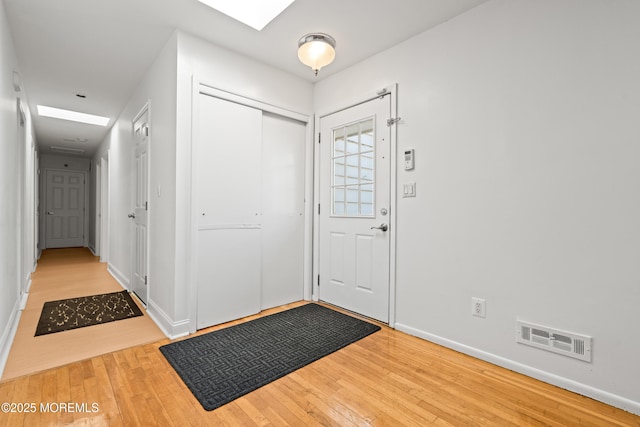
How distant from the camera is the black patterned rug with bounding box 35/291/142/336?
2609 millimetres

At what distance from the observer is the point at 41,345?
2.21 metres

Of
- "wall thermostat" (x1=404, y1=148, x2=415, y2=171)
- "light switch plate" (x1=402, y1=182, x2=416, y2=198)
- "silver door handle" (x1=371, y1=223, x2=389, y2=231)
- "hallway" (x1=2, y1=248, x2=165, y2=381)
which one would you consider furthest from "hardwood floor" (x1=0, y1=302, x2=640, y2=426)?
"wall thermostat" (x1=404, y1=148, x2=415, y2=171)

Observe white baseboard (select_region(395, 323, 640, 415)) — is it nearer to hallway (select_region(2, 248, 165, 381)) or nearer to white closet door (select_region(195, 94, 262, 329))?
white closet door (select_region(195, 94, 262, 329))

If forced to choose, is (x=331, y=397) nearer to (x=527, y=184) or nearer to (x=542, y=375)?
(x=542, y=375)

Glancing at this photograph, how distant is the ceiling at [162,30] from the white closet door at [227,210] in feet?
1.88

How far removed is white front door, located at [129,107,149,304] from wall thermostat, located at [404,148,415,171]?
2.50 m

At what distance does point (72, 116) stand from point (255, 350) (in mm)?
4926

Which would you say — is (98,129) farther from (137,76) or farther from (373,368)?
(373,368)

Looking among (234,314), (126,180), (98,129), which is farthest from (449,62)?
(98,129)

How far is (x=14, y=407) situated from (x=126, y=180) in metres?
3.05

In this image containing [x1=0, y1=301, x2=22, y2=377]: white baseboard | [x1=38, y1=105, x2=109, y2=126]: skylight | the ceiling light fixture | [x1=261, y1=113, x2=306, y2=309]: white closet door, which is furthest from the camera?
[x1=38, y1=105, x2=109, y2=126]: skylight

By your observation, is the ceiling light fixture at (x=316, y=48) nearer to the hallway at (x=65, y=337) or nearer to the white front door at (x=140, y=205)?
the white front door at (x=140, y=205)

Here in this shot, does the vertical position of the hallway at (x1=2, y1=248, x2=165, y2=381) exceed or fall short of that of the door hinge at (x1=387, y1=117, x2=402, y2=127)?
it falls short

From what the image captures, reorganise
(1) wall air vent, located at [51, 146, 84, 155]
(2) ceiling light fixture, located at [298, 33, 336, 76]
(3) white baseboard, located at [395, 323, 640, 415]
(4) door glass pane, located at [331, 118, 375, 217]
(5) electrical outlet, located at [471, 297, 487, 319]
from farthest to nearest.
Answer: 1. (1) wall air vent, located at [51, 146, 84, 155]
2. (4) door glass pane, located at [331, 118, 375, 217]
3. (2) ceiling light fixture, located at [298, 33, 336, 76]
4. (5) electrical outlet, located at [471, 297, 487, 319]
5. (3) white baseboard, located at [395, 323, 640, 415]
